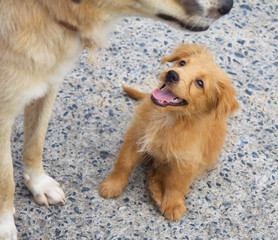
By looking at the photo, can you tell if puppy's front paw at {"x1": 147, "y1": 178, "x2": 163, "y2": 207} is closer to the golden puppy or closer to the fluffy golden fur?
the golden puppy

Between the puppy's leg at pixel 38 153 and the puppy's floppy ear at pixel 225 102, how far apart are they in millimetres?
937

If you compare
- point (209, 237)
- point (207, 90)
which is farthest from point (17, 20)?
point (209, 237)

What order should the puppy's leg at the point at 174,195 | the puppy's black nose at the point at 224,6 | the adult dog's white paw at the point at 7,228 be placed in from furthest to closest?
1. the puppy's leg at the point at 174,195
2. the adult dog's white paw at the point at 7,228
3. the puppy's black nose at the point at 224,6

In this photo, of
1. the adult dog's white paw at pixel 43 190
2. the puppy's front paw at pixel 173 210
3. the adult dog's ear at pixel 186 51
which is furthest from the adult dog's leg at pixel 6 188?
the adult dog's ear at pixel 186 51

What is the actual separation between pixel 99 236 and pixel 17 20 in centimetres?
139

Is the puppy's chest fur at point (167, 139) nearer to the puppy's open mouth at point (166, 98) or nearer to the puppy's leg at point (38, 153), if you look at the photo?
the puppy's open mouth at point (166, 98)

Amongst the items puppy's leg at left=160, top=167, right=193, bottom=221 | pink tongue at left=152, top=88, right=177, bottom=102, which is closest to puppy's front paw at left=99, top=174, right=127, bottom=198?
puppy's leg at left=160, top=167, right=193, bottom=221

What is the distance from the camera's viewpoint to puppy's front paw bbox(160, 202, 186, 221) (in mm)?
2975

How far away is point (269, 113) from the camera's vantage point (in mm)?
3648

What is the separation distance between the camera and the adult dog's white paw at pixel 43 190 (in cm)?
299

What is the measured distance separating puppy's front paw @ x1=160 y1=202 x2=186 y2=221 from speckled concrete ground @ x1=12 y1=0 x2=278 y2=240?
4 cm

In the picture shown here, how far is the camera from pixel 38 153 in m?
2.92

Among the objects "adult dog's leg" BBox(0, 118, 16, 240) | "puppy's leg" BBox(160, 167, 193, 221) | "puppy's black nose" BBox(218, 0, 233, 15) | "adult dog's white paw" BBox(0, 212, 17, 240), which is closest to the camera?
"puppy's black nose" BBox(218, 0, 233, 15)

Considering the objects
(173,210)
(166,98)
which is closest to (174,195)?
(173,210)
